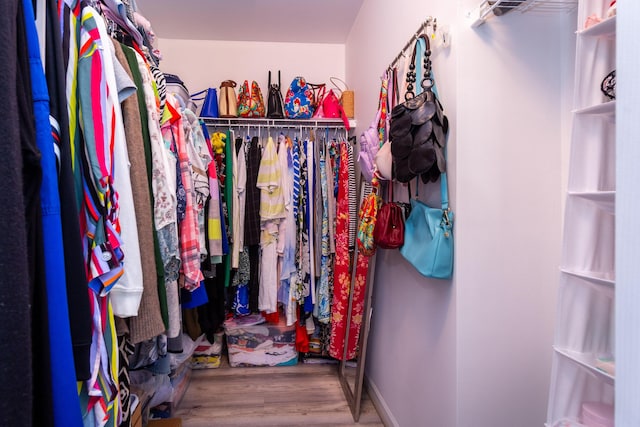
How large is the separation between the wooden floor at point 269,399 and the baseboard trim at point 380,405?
0.03 m

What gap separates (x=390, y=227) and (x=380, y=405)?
3.81 feet

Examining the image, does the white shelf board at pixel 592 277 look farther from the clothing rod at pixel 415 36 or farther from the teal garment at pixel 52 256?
the teal garment at pixel 52 256

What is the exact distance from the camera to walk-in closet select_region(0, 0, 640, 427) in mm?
604

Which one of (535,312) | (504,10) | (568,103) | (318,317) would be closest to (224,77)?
(318,317)

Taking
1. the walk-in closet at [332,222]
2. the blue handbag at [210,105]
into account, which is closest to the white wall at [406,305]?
the walk-in closet at [332,222]

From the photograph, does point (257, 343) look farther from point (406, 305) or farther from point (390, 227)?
point (390, 227)

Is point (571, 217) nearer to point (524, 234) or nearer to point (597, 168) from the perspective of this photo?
point (597, 168)

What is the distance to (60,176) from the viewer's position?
26.2 inches

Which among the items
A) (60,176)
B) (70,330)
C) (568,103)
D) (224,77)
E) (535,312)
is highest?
(224,77)

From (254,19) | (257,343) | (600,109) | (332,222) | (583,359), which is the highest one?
(254,19)

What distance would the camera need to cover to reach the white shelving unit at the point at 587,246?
85cm

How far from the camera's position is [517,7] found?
112cm

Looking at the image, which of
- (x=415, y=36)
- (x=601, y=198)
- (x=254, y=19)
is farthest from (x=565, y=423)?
(x=254, y=19)

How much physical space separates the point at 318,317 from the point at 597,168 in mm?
1911
